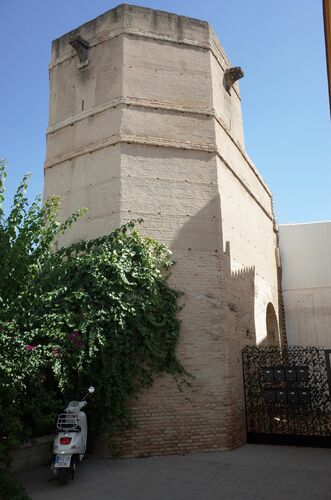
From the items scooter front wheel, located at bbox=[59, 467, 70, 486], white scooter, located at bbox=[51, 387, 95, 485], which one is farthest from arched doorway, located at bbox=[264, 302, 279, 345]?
scooter front wheel, located at bbox=[59, 467, 70, 486]

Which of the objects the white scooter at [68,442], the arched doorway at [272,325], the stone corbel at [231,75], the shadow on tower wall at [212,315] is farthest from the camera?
the arched doorway at [272,325]

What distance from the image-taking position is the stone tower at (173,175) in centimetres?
835

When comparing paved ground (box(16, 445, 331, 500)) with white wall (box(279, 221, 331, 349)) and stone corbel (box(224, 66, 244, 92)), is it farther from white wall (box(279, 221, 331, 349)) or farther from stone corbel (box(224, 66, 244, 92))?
stone corbel (box(224, 66, 244, 92))

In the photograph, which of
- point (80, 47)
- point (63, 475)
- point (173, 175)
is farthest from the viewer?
point (80, 47)

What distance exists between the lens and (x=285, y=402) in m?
9.04

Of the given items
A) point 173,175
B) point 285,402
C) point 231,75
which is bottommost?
point 285,402

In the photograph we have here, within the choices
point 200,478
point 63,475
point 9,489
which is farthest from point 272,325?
point 9,489

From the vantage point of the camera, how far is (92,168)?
9.88m

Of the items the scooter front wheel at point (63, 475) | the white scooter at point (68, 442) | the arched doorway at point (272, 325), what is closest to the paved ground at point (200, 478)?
the scooter front wheel at point (63, 475)

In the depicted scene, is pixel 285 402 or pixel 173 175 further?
pixel 173 175

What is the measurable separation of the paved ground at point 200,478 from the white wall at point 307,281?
7015 millimetres

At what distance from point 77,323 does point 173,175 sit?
3995 mm

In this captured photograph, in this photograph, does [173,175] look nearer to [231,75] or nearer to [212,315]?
[212,315]

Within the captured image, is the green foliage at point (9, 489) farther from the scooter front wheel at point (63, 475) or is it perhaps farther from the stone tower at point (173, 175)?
the stone tower at point (173, 175)
